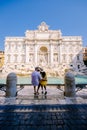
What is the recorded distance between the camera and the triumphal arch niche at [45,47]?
60019 mm

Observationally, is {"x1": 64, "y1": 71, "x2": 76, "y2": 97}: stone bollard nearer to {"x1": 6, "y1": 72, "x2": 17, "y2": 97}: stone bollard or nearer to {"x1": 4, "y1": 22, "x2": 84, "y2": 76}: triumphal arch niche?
{"x1": 6, "y1": 72, "x2": 17, "y2": 97}: stone bollard

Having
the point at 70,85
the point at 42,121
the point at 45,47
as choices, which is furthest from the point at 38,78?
the point at 45,47

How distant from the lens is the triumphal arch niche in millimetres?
60019

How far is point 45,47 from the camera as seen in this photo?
62406mm

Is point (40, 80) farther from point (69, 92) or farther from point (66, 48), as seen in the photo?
point (66, 48)

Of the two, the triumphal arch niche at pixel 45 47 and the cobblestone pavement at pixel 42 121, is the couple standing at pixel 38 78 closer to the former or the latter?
the cobblestone pavement at pixel 42 121

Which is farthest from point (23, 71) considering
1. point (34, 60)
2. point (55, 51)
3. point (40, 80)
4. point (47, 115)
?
point (47, 115)

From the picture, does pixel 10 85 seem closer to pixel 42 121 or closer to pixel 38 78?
pixel 38 78

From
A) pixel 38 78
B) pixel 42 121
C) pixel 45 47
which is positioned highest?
pixel 45 47

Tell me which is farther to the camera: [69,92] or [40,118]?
[69,92]

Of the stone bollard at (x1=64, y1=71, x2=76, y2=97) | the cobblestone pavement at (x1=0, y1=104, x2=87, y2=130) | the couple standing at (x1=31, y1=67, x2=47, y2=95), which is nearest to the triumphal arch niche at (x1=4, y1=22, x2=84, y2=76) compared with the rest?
the couple standing at (x1=31, y1=67, x2=47, y2=95)

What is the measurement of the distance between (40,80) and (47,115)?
4.59 meters

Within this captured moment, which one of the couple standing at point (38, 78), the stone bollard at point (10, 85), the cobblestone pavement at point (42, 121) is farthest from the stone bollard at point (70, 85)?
the cobblestone pavement at point (42, 121)

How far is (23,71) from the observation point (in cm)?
4481
